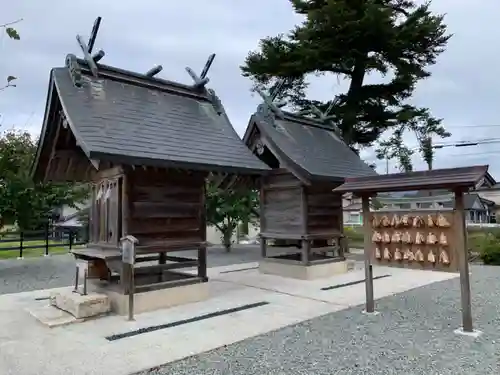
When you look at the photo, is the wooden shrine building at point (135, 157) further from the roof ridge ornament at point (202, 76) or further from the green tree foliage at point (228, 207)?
the green tree foliage at point (228, 207)

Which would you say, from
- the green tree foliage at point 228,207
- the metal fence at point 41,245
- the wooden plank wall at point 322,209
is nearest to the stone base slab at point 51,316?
the wooden plank wall at point 322,209

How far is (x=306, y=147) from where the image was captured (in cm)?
1002

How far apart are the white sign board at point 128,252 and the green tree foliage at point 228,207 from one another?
8.55 metres

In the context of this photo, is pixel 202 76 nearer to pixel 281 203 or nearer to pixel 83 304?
pixel 281 203

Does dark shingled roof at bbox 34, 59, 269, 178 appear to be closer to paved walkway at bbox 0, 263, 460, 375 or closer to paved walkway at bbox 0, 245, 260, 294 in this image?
paved walkway at bbox 0, 263, 460, 375

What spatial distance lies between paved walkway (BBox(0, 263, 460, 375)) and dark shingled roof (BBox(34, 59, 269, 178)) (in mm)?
2238

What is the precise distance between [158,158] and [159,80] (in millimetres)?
2524

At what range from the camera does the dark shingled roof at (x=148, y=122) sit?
578 centimetres

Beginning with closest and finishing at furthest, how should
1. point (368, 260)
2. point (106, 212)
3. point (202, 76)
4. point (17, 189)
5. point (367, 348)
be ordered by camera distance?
point (367, 348), point (368, 260), point (106, 212), point (202, 76), point (17, 189)

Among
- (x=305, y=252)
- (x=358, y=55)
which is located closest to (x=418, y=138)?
(x=358, y=55)

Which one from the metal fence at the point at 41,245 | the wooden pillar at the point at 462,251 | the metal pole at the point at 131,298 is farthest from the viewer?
the metal fence at the point at 41,245

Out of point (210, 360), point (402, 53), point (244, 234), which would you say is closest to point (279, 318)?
point (210, 360)

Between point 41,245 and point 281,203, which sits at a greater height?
point 281,203

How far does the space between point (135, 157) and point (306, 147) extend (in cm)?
533
